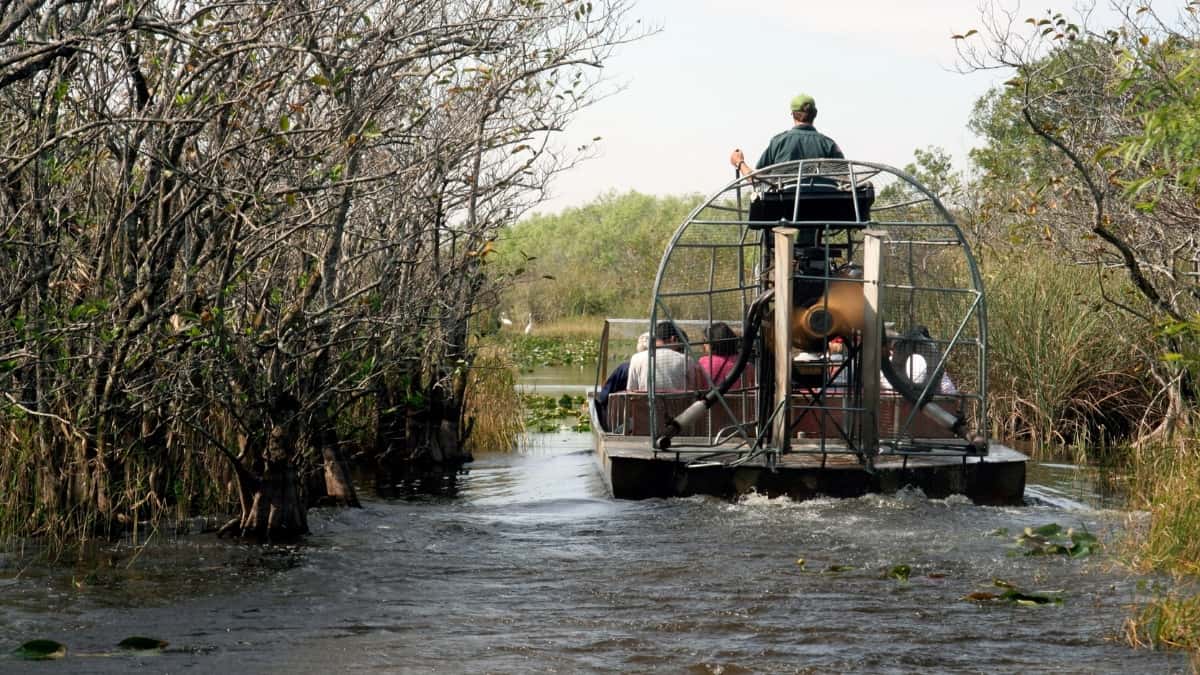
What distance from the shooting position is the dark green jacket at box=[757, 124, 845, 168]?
13.0 metres

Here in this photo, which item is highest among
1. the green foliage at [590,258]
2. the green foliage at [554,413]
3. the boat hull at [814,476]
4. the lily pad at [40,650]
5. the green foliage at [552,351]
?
the green foliage at [590,258]

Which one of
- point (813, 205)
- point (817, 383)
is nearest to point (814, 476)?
point (817, 383)

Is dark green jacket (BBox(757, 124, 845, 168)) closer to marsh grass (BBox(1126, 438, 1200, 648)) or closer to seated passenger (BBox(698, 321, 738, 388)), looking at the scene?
seated passenger (BBox(698, 321, 738, 388))

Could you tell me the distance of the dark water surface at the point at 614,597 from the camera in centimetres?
738

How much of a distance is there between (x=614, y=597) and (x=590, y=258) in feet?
Answer: 214

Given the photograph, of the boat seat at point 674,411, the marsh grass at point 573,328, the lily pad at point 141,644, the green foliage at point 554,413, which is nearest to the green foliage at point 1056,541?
the boat seat at point 674,411

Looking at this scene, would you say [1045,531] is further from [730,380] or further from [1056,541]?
[730,380]

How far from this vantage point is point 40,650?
735 centimetres

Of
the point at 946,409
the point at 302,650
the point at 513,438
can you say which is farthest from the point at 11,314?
the point at 513,438

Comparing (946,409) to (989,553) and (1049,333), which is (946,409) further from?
(1049,333)

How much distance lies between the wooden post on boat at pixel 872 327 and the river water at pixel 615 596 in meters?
0.85

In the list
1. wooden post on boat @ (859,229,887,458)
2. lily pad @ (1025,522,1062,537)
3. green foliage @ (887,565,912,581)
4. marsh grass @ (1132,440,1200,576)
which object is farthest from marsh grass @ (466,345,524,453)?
marsh grass @ (1132,440,1200,576)

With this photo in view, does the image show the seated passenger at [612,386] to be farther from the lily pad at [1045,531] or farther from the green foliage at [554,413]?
the lily pad at [1045,531]

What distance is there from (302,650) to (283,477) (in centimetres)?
297
